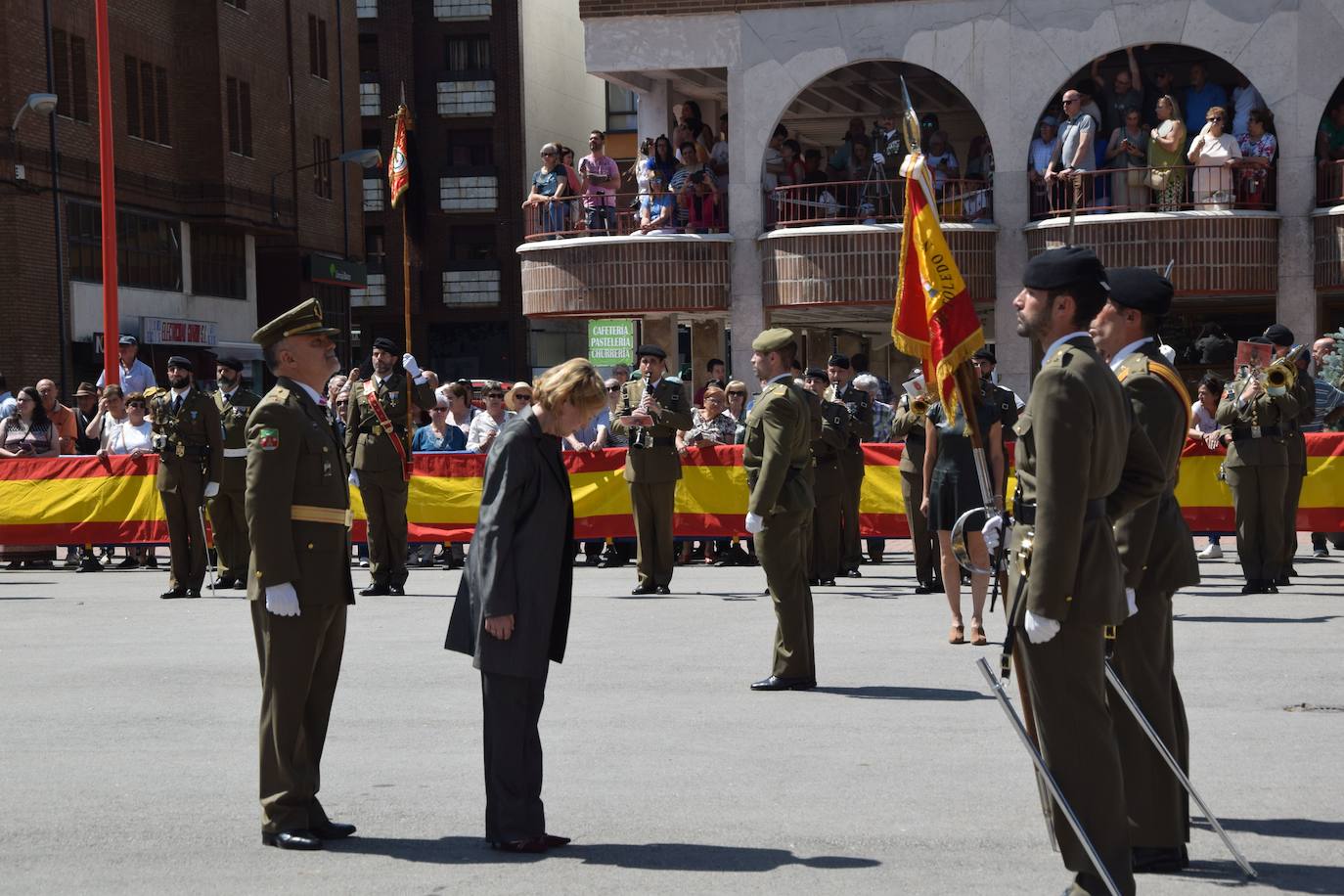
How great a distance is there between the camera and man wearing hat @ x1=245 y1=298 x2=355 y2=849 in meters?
6.70

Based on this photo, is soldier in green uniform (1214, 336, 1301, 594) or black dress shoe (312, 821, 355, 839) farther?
soldier in green uniform (1214, 336, 1301, 594)

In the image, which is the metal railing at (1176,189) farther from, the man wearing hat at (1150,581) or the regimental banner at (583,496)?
the man wearing hat at (1150,581)

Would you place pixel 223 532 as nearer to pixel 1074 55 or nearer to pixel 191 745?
pixel 191 745

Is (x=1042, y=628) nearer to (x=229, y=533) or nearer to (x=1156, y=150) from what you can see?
(x=229, y=533)

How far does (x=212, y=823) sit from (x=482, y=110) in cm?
6077

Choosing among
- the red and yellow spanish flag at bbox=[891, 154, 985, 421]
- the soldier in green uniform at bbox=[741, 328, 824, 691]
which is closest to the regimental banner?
the soldier in green uniform at bbox=[741, 328, 824, 691]

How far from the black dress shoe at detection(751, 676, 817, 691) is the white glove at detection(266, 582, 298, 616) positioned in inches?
156

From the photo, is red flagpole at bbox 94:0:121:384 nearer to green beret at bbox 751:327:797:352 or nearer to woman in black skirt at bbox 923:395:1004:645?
woman in black skirt at bbox 923:395:1004:645

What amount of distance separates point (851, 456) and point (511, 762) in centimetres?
1135

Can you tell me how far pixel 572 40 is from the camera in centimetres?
7150

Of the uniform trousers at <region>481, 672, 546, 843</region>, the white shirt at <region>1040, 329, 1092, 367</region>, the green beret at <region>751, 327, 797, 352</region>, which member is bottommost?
the uniform trousers at <region>481, 672, 546, 843</region>

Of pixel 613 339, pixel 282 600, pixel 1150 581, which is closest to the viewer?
pixel 1150 581

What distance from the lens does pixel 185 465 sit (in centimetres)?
1645

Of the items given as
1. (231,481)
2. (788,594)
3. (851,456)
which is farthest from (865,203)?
(788,594)
